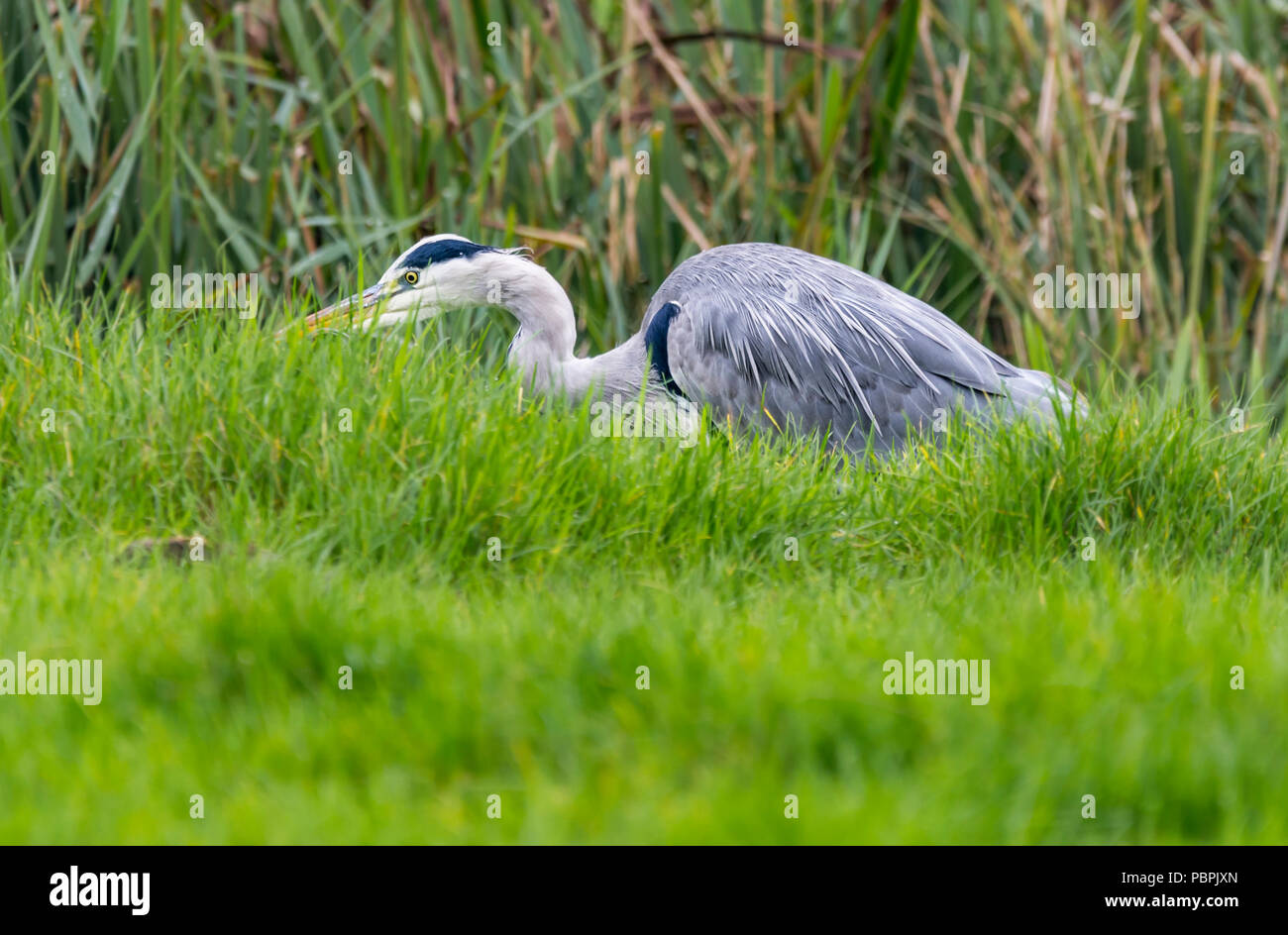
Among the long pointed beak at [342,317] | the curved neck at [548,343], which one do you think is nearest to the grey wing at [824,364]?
the curved neck at [548,343]

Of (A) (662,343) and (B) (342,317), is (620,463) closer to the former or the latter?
(B) (342,317)

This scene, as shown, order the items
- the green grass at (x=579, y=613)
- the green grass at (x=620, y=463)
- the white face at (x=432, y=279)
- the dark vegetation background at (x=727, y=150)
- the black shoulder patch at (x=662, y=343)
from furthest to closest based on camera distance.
Result: the dark vegetation background at (x=727, y=150)
the black shoulder patch at (x=662, y=343)
the white face at (x=432, y=279)
the green grass at (x=620, y=463)
the green grass at (x=579, y=613)

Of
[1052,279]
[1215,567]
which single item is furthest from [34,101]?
[1215,567]

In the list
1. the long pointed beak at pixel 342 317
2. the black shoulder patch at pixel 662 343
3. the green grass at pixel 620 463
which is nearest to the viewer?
the green grass at pixel 620 463

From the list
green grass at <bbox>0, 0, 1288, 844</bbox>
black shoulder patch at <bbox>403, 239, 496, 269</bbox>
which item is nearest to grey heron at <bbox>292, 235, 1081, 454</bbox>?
black shoulder patch at <bbox>403, 239, 496, 269</bbox>

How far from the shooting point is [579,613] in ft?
12.9

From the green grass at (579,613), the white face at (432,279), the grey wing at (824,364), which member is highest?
the white face at (432,279)

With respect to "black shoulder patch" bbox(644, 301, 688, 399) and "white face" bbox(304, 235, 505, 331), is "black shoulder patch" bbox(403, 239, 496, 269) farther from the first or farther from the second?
"black shoulder patch" bbox(644, 301, 688, 399)

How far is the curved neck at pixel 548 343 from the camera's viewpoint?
6.68 m

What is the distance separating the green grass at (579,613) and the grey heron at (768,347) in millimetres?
724

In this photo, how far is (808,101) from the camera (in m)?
8.22

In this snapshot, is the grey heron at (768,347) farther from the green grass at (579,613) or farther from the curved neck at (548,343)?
the green grass at (579,613)

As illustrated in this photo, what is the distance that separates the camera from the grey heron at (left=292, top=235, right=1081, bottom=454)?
6480mm

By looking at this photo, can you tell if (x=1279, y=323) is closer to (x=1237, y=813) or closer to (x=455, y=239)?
(x=455, y=239)
